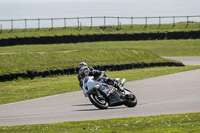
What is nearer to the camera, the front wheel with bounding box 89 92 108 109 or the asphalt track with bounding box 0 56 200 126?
the asphalt track with bounding box 0 56 200 126

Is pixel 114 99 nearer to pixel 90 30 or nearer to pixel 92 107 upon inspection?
pixel 92 107

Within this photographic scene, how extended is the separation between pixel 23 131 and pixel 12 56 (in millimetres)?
17020

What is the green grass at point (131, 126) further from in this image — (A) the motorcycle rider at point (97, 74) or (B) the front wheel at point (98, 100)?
(A) the motorcycle rider at point (97, 74)

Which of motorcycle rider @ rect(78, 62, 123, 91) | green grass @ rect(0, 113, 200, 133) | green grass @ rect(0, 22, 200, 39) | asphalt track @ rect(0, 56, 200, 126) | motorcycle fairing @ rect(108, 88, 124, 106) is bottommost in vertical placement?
green grass @ rect(0, 22, 200, 39)

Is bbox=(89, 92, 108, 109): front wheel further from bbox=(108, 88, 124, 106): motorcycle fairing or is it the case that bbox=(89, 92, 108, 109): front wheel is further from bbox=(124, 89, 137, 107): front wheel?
bbox=(124, 89, 137, 107): front wheel

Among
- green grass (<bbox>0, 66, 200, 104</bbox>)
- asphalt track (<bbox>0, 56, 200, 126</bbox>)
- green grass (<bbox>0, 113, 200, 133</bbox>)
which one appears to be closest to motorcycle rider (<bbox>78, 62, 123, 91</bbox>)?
asphalt track (<bbox>0, 56, 200, 126</bbox>)

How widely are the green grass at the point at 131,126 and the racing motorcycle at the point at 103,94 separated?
1.92 m

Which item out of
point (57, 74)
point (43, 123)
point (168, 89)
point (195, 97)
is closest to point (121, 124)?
point (43, 123)

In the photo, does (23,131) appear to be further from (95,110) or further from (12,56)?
(12,56)

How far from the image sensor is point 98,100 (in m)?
13.1

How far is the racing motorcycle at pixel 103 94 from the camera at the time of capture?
13.1 metres

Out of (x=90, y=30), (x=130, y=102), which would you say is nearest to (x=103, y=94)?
(x=130, y=102)

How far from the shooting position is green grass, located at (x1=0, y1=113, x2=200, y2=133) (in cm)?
962

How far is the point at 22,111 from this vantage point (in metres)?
13.6
